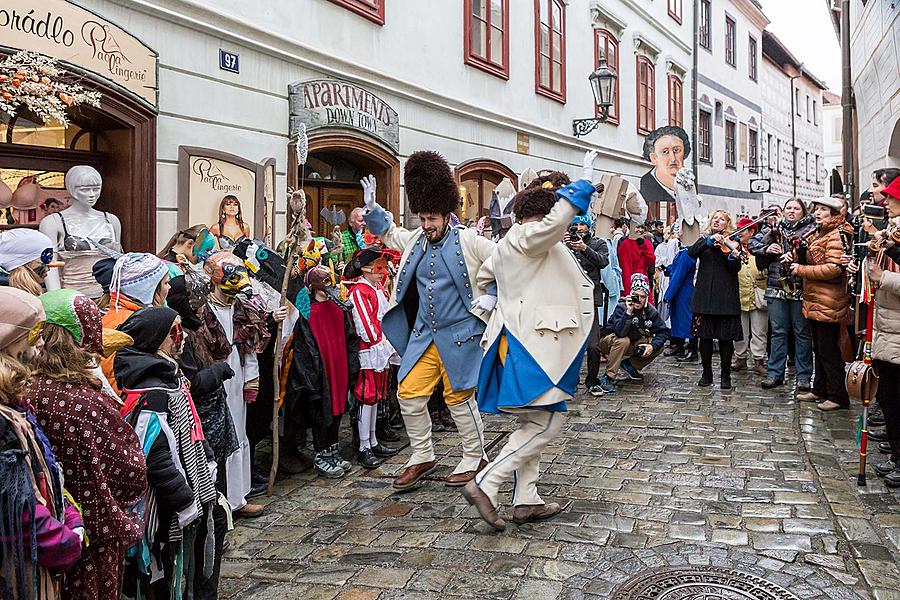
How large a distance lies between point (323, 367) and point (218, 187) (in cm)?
278

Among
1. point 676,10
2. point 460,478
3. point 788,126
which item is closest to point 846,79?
point 460,478

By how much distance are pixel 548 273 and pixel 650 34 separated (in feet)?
57.8

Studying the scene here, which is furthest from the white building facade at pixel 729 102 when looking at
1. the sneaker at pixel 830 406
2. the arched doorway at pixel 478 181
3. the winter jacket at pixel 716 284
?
the sneaker at pixel 830 406

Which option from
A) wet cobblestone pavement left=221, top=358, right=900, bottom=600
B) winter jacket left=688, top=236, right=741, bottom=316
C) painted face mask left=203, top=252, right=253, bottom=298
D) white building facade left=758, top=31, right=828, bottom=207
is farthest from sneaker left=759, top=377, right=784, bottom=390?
white building facade left=758, top=31, right=828, bottom=207

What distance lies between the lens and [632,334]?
8602 millimetres

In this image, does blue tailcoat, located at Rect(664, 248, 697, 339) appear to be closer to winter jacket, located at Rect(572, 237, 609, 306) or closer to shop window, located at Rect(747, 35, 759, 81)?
winter jacket, located at Rect(572, 237, 609, 306)

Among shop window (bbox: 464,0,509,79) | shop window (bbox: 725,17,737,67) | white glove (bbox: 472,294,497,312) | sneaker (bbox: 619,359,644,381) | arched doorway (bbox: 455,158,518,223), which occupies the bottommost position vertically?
sneaker (bbox: 619,359,644,381)

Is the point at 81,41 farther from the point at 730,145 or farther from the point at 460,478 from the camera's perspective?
the point at 730,145

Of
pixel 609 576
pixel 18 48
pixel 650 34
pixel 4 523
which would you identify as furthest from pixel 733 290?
pixel 650 34

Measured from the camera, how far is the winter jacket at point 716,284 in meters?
8.50

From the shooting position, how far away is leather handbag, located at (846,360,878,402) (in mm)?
5125

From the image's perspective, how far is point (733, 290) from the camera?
8.51m

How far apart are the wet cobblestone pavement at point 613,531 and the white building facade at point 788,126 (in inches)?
1050

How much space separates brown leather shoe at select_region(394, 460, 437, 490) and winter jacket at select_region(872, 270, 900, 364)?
9.64 feet
